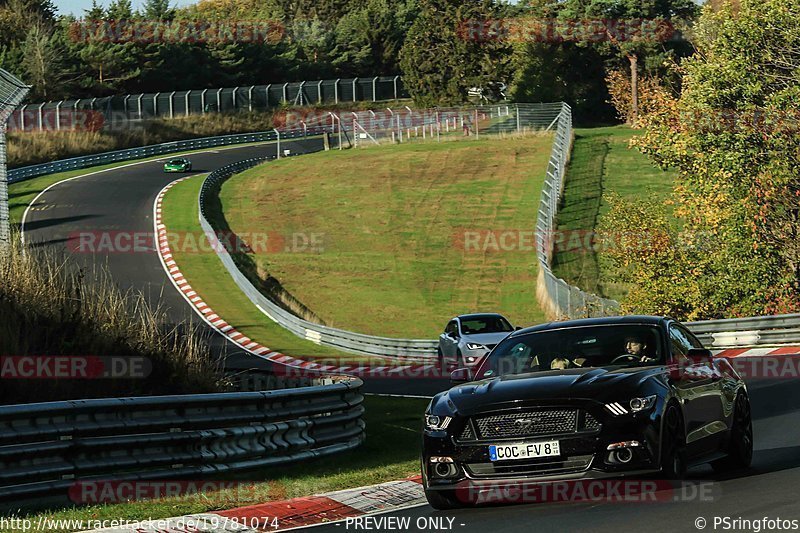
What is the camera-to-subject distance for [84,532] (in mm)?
9086

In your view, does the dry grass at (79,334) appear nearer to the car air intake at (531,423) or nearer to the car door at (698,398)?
the car air intake at (531,423)

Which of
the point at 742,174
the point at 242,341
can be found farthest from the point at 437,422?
the point at 242,341

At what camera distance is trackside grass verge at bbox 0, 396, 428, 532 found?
996cm

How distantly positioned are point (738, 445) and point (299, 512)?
156 inches

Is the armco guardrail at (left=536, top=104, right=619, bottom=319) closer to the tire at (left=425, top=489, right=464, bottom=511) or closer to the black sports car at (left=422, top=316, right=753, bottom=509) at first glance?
the black sports car at (left=422, top=316, right=753, bottom=509)

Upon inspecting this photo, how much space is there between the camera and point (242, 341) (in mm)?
38281

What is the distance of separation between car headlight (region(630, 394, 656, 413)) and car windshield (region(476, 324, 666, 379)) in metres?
0.82

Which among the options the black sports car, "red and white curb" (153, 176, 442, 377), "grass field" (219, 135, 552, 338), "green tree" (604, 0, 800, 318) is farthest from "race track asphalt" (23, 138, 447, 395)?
the black sports car

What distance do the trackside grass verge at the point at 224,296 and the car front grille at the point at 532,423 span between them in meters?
25.2

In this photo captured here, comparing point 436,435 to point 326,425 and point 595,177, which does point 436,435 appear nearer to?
point 326,425

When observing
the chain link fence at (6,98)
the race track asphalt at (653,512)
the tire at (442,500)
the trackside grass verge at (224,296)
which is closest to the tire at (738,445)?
the race track asphalt at (653,512)

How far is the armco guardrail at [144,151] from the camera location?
7009cm

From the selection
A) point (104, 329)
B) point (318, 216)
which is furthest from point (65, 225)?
point (104, 329)

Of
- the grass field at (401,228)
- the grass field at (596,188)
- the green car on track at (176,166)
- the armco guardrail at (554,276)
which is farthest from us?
the green car on track at (176,166)
